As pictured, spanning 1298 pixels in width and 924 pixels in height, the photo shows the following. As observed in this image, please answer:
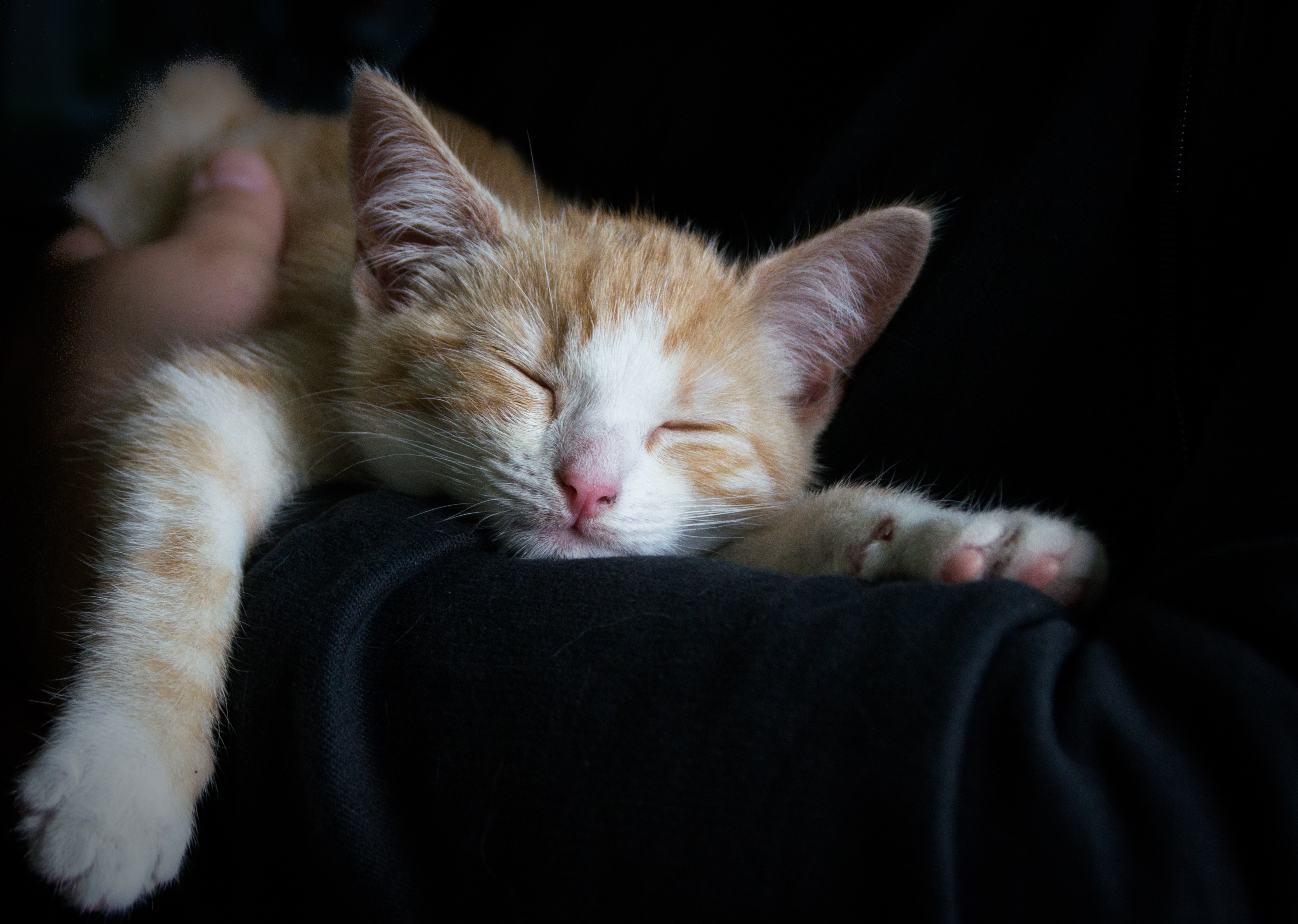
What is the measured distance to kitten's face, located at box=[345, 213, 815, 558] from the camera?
82 centimetres

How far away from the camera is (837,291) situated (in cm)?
101

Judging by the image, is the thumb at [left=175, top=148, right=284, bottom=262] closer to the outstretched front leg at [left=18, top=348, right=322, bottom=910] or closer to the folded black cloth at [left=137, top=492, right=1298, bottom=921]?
the outstretched front leg at [left=18, top=348, right=322, bottom=910]

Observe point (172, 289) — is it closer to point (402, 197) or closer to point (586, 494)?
point (402, 197)

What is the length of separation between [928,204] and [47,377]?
1256mm

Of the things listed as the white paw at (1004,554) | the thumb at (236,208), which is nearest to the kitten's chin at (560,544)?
the white paw at (1004,554)

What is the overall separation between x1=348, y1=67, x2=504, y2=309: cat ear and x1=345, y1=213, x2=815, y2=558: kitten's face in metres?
0.04

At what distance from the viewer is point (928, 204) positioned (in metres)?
0.97

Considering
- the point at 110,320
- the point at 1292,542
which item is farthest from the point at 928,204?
the point at 110,320

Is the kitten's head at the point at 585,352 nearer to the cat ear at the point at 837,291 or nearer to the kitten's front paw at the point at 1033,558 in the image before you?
the cat ear at the point at 837,291

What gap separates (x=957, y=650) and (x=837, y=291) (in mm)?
652

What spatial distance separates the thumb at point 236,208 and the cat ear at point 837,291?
90 cm

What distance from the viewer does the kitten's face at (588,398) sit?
818mm

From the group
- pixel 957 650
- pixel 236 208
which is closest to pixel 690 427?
pixel 957 650

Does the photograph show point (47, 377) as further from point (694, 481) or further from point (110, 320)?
point (694, 481)
